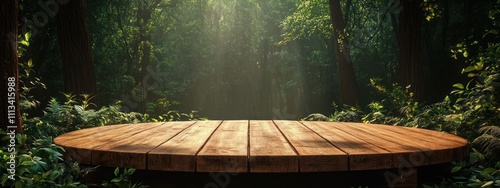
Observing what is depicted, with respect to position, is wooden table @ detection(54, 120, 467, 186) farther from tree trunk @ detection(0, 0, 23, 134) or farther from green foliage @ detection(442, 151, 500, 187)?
tree trunk @ detection(0, 0, 23, 134)

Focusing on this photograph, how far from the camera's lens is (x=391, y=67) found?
1855 cm

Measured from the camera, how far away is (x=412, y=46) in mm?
7238

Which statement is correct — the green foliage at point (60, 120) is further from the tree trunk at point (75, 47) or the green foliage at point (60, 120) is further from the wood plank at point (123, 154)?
the wood plank at point (123, 154)

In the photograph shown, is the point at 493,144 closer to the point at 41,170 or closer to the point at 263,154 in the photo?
the point at 263,154

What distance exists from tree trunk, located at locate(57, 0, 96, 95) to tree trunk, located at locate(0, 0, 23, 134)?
367 cm

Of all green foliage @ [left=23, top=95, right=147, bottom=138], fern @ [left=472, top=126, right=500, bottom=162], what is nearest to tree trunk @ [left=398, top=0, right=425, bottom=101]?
fern @ [left=472, top=126, right=500, bottom=162]

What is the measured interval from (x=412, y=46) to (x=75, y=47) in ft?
16.9

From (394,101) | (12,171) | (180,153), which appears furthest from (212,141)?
(394,101)

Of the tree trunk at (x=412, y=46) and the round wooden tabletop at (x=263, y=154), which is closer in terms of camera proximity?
the round wooden tabletop at (x=263, y=154)

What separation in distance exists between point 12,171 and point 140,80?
19232mm

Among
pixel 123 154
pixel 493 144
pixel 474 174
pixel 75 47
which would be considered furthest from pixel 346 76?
pixel 123 154

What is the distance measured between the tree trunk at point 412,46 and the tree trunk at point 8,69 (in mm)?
5762

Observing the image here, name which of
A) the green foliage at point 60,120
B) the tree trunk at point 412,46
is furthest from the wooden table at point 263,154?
the tree trunk at point 412,46

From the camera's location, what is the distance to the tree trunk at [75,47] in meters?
6.58
